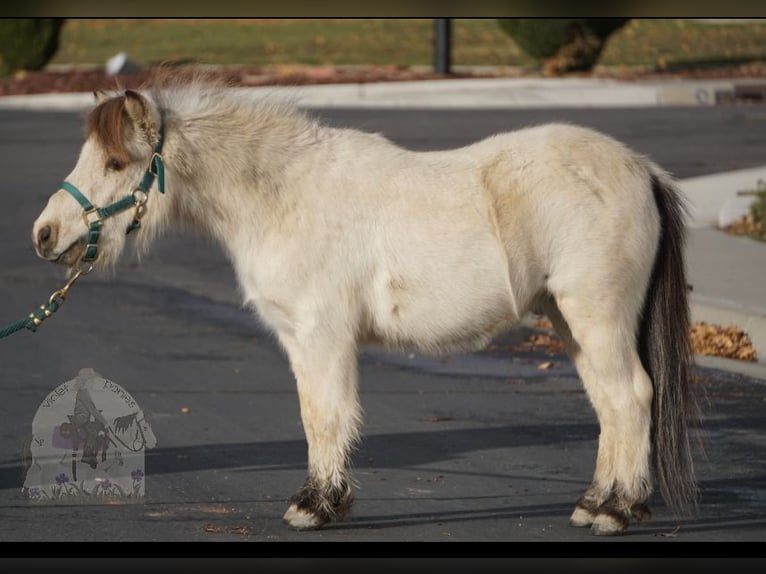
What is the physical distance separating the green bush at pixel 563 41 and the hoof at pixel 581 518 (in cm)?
1799

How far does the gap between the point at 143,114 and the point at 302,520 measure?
6.31 ft

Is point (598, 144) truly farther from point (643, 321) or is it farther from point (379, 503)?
point (379, 503)

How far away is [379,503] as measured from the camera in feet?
23.7

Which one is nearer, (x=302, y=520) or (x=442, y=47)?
(x=302, y=520)

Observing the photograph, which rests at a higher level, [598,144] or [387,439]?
[598,144]

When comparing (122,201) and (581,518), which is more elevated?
(122,201)

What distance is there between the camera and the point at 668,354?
6.79 m

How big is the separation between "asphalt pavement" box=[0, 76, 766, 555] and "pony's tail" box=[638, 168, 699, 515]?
0.85ft

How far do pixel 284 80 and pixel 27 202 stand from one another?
8.23m

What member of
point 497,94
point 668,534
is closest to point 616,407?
point 668,534

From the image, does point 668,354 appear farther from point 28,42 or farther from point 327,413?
point 28,42

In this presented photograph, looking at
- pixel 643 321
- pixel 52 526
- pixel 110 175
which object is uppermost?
pixel 110 175

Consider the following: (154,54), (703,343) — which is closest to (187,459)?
(703,343)

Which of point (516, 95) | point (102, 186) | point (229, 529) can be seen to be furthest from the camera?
point (516, 95)
